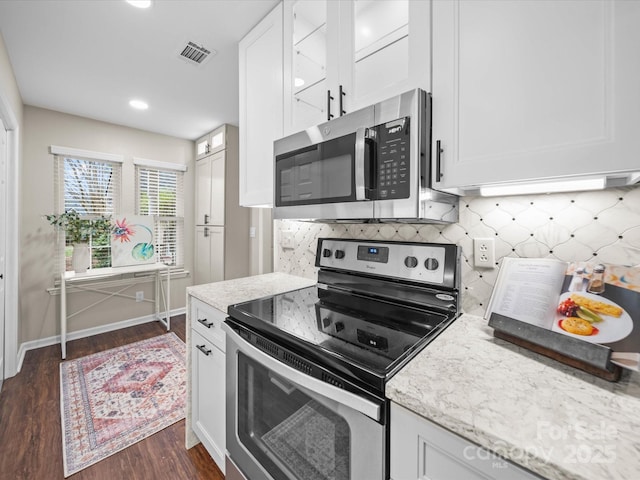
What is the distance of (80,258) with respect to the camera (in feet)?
10.0

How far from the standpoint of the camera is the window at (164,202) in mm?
3707

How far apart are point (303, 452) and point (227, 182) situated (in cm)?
301

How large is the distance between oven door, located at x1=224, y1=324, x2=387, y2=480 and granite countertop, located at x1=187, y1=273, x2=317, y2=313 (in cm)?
22

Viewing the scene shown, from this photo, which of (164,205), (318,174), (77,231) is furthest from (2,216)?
(318,174)

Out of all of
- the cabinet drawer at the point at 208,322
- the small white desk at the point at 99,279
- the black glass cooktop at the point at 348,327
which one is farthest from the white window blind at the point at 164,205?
the black glass cooktop at the point at 348,327

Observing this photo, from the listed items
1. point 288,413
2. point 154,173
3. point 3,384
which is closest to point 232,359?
point 288,413

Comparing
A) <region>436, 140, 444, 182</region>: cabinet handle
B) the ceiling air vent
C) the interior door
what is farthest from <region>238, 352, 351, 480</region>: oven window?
the interior door

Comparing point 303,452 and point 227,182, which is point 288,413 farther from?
point 227,182

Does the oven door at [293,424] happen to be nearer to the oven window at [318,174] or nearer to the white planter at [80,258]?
the oven window at [318,174]

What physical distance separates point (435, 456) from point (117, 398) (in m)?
2.42

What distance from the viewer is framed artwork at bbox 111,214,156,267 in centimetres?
332

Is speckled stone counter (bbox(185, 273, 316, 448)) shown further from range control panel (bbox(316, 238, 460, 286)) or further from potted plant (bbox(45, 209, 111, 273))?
potted plant (bbox(45, 209, 111, 273))

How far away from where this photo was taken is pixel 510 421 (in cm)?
54

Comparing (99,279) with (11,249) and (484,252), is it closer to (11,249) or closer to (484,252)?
(11,249)
